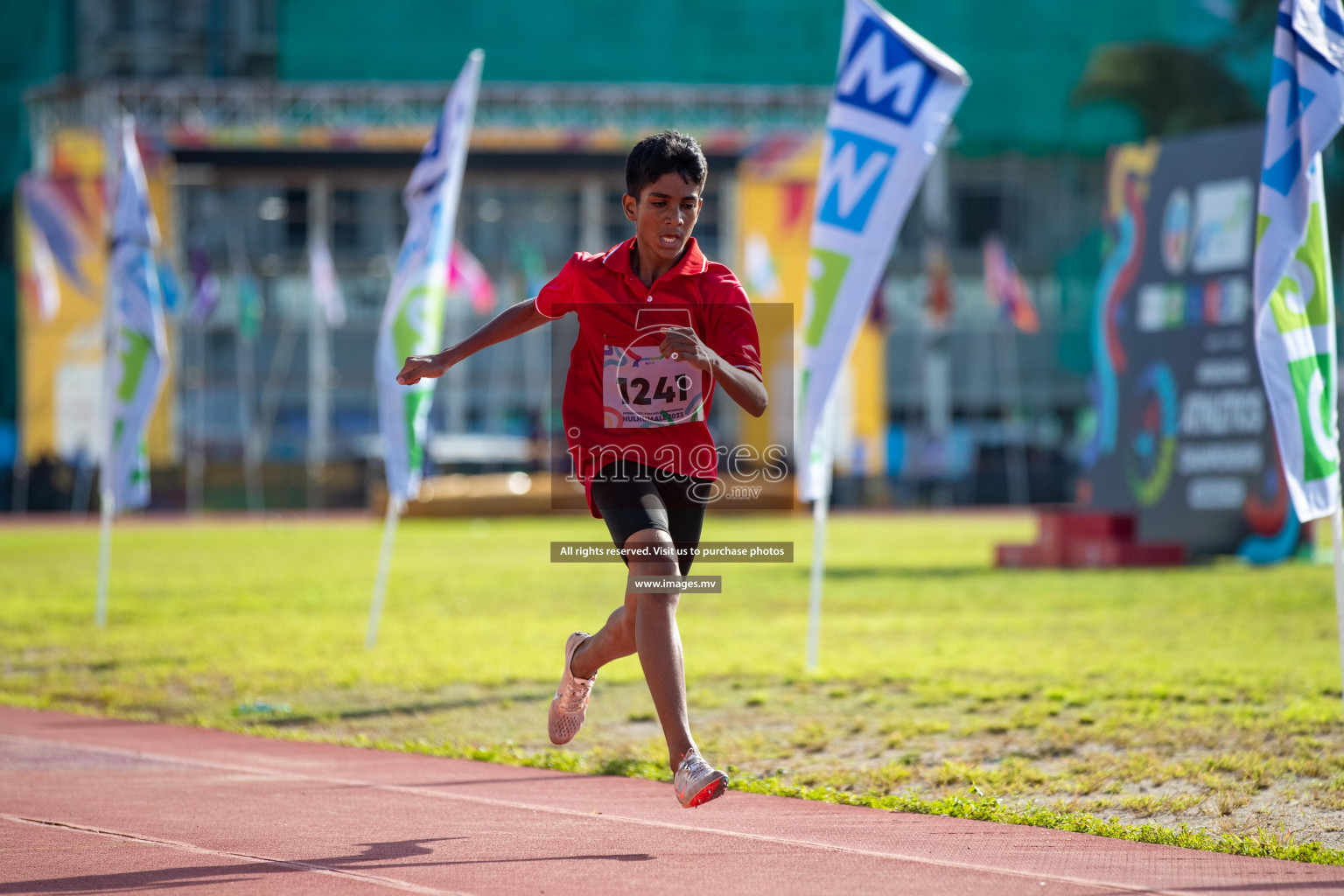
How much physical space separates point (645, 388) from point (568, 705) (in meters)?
1.25

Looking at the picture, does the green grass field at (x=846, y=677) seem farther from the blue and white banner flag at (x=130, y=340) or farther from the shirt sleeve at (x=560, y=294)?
the shirt sleeve at (x=560, y=294)

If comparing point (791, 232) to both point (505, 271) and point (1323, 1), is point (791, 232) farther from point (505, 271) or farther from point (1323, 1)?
point (1323, 1)

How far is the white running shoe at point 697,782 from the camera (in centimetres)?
458

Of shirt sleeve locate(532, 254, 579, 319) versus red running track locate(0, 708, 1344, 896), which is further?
shirt sleeve locate(532, 254, 579, 319)

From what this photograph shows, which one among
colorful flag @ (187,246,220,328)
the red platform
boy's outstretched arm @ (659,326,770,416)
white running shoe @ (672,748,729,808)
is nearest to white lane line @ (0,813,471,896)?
white running shoe @ (672,748,729,808)

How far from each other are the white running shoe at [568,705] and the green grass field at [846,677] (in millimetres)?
797

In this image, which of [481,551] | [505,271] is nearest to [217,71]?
[505,271]

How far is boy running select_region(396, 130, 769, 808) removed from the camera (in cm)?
480

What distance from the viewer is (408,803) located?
5574mm

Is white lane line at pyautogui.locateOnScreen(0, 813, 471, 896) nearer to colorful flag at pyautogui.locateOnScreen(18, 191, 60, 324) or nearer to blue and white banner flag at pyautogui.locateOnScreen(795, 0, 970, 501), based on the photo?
blue and white banner flag at pyautogui.locateOnScreen(795, 0, 970, 501)

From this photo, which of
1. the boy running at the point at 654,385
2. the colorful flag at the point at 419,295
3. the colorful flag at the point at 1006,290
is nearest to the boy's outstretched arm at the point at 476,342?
the boy running at the point at 654,385

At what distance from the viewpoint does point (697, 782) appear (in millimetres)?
4590

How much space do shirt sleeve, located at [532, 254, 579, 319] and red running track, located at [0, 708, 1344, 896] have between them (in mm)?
1656

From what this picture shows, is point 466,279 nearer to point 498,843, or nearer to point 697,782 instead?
point 498,843
